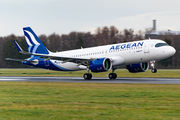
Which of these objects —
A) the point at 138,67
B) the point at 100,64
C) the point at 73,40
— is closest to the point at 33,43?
the point at 100,64

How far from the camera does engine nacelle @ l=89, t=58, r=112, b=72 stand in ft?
96.6

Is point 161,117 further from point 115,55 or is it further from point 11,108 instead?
point 115,55

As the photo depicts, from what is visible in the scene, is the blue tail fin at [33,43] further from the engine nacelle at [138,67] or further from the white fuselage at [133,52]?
the engine nacelle at [138,67]

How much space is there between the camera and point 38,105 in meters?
11.8

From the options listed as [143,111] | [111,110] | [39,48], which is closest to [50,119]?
[111,110]

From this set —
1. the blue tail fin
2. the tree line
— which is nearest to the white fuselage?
the blue tail fin

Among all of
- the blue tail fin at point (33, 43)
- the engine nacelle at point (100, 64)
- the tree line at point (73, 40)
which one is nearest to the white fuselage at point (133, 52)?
the engine nacelle at point (100, 64)

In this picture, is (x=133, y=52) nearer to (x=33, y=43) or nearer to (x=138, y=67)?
(x=138, y=67)

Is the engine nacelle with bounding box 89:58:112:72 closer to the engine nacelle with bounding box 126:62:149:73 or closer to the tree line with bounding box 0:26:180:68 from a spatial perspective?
the engine nacelle with bounding box 126:62:149:73

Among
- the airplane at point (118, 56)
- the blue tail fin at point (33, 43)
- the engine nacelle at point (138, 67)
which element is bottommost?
the engine nacelle at point (138, 67)

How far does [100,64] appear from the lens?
29.5 m

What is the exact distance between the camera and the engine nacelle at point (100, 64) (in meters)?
29.5

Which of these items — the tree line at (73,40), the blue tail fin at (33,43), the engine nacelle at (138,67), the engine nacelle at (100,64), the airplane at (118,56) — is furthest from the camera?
the tree line at (73,40)

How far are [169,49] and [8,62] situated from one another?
7781 centimetres
